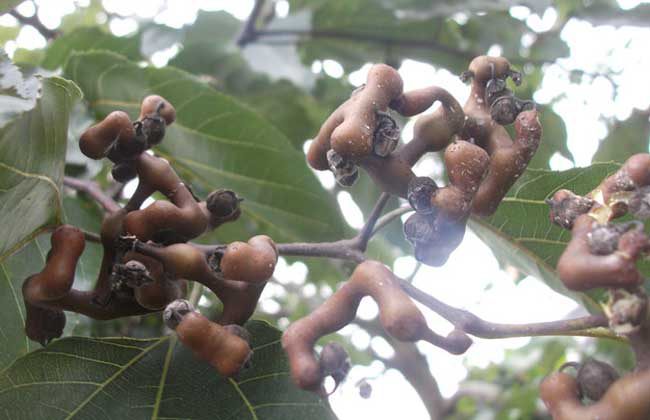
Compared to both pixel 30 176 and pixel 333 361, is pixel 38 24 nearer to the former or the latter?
pixel 30 176

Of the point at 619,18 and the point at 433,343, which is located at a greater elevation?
the point at 433,343

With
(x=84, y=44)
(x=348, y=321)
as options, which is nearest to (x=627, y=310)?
(x=348, y=321)

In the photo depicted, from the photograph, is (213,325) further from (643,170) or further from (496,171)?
(643,170)

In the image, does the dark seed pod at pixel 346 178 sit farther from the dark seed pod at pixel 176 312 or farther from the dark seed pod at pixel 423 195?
the dark seed pod at pixel 176 312

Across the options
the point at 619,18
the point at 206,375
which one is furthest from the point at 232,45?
the point at 206,375

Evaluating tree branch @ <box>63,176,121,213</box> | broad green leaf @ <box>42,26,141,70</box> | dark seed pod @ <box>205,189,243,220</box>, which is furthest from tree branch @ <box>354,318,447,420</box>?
dark seed pod @ <box>205,189,243,220</box>

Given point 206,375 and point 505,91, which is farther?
point 206,375
